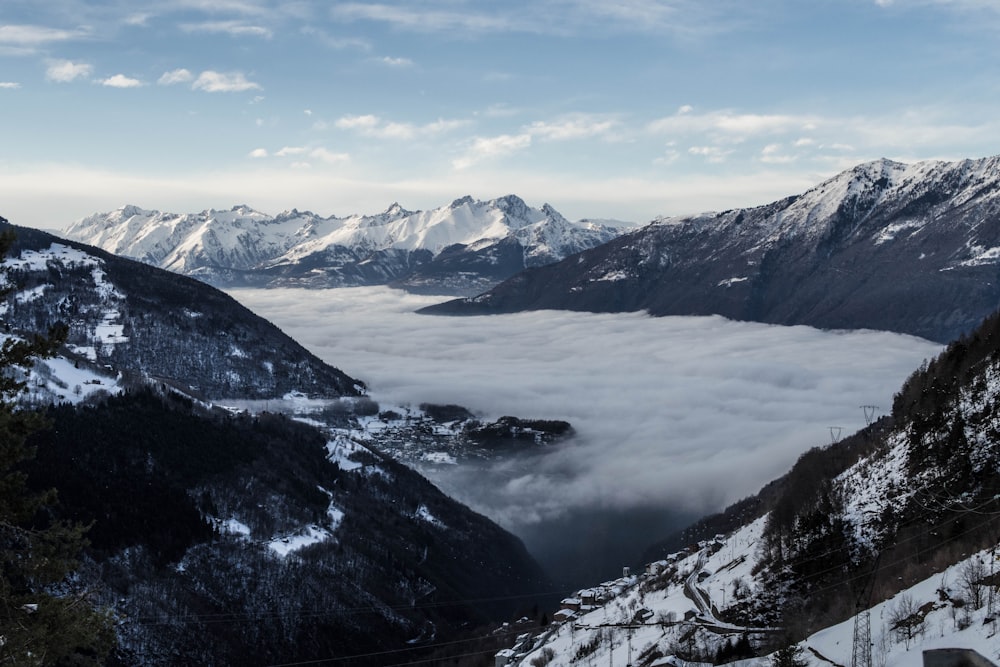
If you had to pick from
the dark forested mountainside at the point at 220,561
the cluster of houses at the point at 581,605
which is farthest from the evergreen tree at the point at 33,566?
the dark forested mountainside at the point at 220,561

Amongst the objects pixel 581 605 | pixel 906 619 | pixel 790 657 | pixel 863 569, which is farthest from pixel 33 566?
pixel 581 605

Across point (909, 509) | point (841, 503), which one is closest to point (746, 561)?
point (841, 503)

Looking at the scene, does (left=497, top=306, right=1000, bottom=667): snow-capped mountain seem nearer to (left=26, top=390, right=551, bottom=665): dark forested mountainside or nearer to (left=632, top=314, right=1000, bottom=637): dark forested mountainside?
(left=632, top=314, right=1000, bottom=637): dark forested mountainside

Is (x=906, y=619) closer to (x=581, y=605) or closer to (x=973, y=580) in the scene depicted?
(x=973, y=580)

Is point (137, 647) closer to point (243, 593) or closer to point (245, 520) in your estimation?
point (243, 593)

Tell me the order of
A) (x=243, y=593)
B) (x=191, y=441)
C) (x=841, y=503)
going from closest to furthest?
(x=841, y=503)
(x=243, y=593)
(x=191, y=441)

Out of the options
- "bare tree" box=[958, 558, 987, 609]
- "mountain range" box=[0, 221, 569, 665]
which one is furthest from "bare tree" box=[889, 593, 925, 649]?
"mountain range" box=[0, 221, 569, 665]
